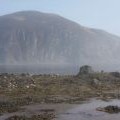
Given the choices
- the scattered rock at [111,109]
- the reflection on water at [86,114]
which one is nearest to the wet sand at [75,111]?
the reflection on water at [86,114]

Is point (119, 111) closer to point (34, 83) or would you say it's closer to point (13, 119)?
point (13, 119)

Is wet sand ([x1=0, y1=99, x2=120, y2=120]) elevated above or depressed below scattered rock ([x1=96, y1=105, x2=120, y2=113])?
below

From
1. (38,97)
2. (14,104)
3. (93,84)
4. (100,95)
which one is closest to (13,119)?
(14,104)

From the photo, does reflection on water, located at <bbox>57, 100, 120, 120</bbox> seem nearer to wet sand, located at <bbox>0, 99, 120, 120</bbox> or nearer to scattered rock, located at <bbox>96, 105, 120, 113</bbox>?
wet sand, located at <bbox>0, 99, 120, 120</bbox>

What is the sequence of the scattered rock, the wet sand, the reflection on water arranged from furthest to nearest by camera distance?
the scattered rock
the wet sand
the reflection on water

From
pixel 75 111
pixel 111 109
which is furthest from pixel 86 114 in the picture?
Result: pixel 111 109

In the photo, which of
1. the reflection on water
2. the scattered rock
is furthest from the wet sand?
the scattered rock

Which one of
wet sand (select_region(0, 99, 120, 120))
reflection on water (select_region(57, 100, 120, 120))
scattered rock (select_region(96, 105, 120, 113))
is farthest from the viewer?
scattered rock (select_region(96, 105, 120, 113))

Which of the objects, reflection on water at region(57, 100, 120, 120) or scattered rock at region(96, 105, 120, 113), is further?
scattered rock at region(96, 105, 120, 113)

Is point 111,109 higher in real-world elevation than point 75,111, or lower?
higher

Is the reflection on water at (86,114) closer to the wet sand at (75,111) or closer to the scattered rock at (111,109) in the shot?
the wet sand at (75,111)

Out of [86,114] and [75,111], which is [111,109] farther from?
[75,111]

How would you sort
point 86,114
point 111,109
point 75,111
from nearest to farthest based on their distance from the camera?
point 86,114 < point 111,109 < point 75,111

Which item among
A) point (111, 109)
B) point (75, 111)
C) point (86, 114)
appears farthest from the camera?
point (75, 111)
